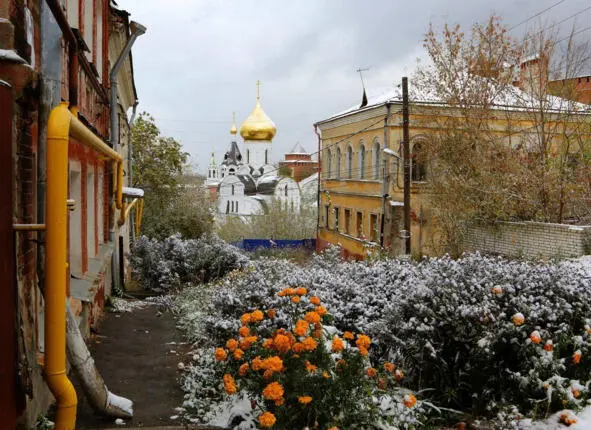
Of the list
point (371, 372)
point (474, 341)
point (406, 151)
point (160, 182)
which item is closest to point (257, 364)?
point (371, 372)

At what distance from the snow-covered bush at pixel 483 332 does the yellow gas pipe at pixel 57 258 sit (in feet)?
6.19

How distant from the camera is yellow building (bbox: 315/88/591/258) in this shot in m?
20.8

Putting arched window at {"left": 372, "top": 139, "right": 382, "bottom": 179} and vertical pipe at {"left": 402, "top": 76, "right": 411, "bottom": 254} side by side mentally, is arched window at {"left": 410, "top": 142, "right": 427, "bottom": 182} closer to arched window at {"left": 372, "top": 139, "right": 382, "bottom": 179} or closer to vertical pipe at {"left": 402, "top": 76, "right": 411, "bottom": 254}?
arched window at {"left": 372, "top": 139, "right": 382, "bottom": 179}

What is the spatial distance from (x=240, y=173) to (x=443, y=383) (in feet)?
196

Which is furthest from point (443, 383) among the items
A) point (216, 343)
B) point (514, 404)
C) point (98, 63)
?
point (98, 63)

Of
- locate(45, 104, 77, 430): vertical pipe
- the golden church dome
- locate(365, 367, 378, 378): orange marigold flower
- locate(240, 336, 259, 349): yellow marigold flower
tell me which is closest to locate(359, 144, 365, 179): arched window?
locate(365, 367, 378, 378): orange marigold flower

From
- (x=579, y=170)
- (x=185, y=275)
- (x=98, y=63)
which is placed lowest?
(x=185, y=275)

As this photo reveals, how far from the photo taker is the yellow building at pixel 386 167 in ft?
68.2

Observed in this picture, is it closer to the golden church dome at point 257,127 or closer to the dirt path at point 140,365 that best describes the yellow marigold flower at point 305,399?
the dirt path at point 140,365

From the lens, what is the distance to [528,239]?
14789 millimetres

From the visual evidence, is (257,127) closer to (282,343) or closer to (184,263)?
(184,263)

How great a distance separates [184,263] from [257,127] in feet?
166

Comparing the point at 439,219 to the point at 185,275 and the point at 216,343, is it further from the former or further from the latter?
the point at 216,343

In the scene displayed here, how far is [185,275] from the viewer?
13.3 m
